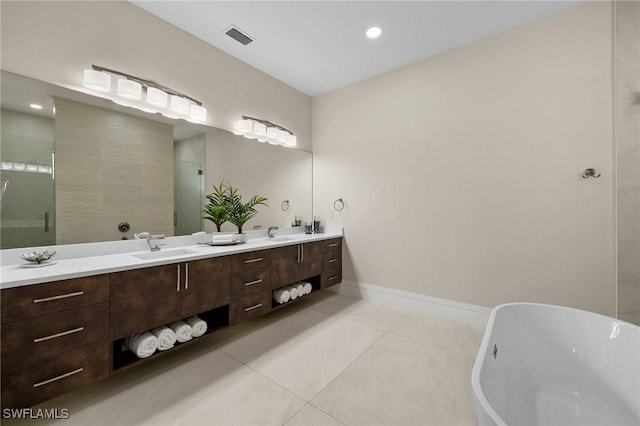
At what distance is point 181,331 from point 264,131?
2310 millimetres

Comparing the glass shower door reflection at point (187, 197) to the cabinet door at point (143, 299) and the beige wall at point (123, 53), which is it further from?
the cabinet door at point (143, 299)

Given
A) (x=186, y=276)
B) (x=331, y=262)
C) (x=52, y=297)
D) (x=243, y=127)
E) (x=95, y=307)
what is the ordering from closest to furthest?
(x=52, y=297) < (x=95, y=307) < (x=186, y=276) < (x=243, y=127) < (x=331, y=262)

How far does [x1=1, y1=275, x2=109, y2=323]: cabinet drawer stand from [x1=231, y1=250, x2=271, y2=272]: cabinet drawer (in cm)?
88

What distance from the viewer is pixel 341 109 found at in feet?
11.6

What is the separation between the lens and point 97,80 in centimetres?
186

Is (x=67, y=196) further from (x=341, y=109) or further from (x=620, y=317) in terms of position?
(x=620, y=317)

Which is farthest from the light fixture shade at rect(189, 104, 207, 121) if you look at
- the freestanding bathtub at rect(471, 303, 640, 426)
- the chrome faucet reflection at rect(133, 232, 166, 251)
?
the freestanding bathtub at rect(471, 303, 640, 426)

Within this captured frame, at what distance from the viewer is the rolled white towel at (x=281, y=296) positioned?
2654 millimetres

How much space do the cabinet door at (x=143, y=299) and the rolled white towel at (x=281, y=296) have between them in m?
1.03

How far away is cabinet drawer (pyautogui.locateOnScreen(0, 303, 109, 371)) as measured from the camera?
1205 millimetres

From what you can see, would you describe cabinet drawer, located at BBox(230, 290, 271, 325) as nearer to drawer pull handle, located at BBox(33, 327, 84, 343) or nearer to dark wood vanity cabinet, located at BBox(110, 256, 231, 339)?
dark wood vanity cabinet, located at BBox(110, 256, 231, 339)

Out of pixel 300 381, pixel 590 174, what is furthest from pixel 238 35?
pixel 590 174

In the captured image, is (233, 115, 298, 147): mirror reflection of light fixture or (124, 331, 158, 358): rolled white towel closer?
(124, 331, 158, 358): rolled white towel

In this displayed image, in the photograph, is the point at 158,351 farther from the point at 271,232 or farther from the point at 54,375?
the point at 271,232
